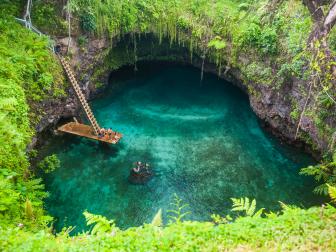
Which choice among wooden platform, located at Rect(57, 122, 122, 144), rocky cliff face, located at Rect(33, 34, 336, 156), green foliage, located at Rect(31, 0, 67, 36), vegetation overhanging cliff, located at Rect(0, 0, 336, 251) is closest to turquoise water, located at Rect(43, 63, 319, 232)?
wooden platform, located at Rect(57, 122, 122, 144)

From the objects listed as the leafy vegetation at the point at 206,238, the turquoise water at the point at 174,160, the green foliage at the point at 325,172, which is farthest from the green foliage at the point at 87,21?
the leafy vegetation at the point at 206,238

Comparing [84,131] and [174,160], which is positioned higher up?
[84,131]

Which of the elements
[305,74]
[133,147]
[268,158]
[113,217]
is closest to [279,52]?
[305,74]

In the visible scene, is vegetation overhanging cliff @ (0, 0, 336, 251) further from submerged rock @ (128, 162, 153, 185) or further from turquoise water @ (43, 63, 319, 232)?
submerged rock @ (128, 162, 153, 185)

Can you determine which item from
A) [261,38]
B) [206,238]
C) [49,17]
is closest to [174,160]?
[261,38]

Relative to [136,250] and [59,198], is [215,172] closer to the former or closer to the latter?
[59,198]

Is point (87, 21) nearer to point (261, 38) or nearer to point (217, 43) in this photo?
point (217, 43)
